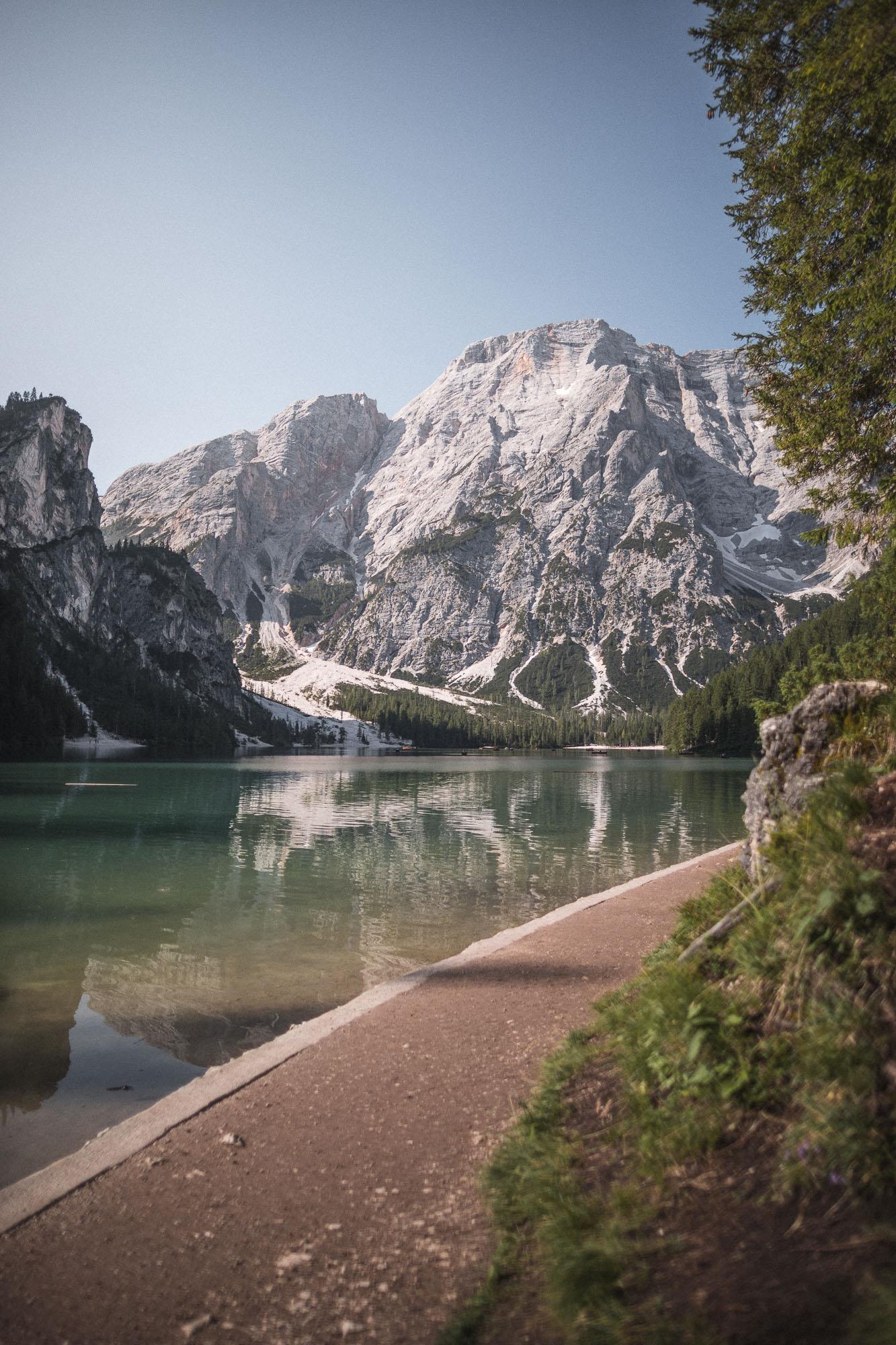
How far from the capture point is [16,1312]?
5219 mm

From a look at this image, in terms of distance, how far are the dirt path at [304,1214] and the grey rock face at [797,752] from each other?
402 cm

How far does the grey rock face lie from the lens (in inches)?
374

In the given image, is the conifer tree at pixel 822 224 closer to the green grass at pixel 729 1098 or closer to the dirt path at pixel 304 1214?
the green grass at pixel 729 1098

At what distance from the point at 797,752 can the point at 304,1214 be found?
26.8 ft

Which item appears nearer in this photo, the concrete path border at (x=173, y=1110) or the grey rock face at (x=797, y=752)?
the concrete path border at (x=173, y=1110)

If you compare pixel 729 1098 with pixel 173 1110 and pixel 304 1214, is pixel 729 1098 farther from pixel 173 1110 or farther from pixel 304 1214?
pixel 173 1110

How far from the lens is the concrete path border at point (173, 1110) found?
21.9 ft

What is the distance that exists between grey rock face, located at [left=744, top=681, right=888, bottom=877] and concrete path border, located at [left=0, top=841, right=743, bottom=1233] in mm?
6603

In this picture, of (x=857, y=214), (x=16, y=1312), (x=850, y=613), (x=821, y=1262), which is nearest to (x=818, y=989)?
(x=821, y=1262)

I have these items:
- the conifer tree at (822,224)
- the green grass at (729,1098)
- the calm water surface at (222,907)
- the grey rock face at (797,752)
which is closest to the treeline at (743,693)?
the calm water surface at (222,907)

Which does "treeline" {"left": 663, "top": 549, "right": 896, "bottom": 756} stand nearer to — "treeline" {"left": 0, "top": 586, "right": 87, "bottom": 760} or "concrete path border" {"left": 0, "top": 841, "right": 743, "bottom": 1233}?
"concrete path border" {"left": 0, "top": 841, "right": 743, "bottom": 1233}

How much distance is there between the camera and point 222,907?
23.1 meters

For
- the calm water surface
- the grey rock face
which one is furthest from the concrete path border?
the grey rock face

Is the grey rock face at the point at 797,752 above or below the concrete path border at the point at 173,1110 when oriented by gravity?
above
